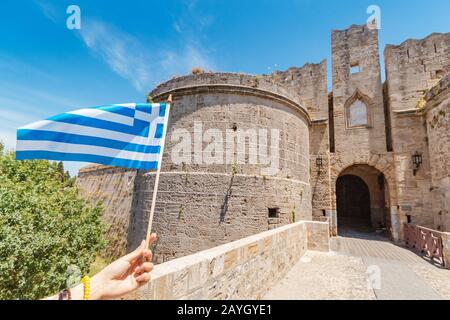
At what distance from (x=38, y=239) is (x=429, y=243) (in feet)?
44.4

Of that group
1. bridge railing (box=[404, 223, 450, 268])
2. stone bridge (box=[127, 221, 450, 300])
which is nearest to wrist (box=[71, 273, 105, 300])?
stone bridge (box=[127, 221, 450, 300])

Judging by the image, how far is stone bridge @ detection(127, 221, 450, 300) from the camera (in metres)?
2.64

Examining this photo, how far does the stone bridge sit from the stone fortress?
2.40 meters

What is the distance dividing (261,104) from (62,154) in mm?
8609

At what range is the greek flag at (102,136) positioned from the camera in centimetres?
251

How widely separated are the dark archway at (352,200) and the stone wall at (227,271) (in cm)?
1511

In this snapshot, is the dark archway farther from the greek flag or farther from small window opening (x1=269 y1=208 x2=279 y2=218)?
the greek flag

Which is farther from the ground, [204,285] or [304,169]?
[304,169]

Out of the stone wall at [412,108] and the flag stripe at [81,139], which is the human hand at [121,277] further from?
the stone wall at [412,108]

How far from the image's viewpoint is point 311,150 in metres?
13.9
